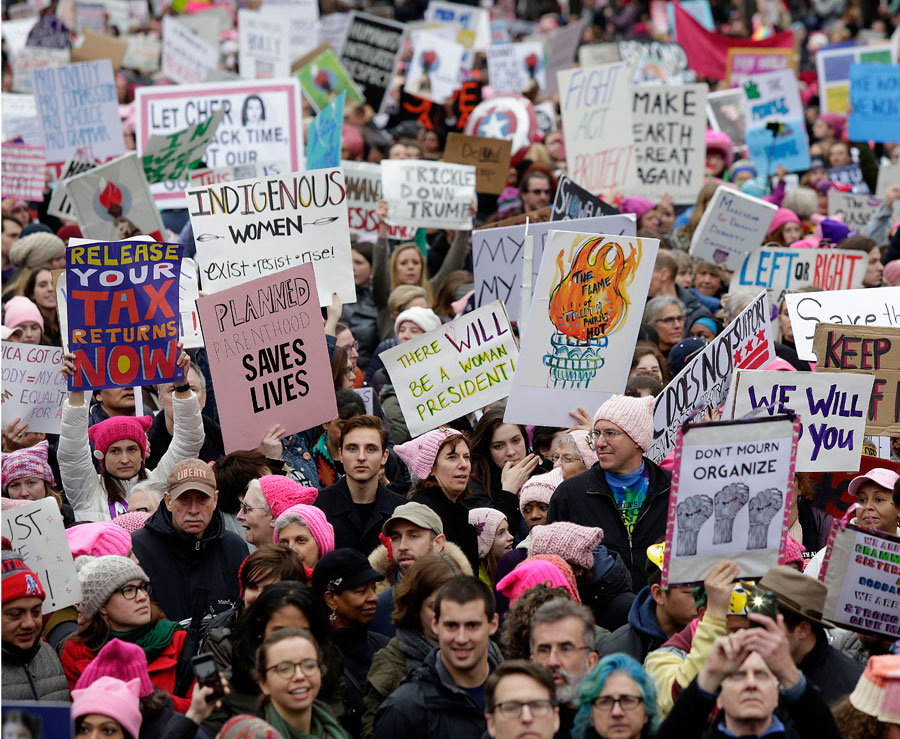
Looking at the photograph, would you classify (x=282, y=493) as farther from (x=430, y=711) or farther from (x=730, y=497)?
(x=730, y=497)

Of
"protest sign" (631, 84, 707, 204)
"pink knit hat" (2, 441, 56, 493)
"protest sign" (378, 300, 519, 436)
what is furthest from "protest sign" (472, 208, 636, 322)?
"protest sign" (631, 84, 707, 204)

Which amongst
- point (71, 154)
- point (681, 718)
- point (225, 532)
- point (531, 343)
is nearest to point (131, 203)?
point (71, 154)

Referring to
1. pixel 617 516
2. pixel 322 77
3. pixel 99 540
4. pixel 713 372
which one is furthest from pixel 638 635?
pixel 322 77

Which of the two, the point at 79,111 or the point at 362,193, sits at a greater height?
the point at 79,111

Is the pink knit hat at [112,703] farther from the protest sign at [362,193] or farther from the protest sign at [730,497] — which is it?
the protest sign at [362,193]

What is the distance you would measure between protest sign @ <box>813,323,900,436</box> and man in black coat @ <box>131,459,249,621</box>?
10.5ft

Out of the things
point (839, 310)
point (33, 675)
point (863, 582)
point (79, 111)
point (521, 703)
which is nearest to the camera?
point (521, 703)

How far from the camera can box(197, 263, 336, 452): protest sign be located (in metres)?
7.85

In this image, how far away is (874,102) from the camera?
1608 cm

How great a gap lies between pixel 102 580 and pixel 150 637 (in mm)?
277

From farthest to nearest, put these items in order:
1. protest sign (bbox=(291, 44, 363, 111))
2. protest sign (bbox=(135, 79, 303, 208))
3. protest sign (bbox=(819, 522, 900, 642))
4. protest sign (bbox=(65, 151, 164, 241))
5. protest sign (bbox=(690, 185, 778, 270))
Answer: protest sign (bbox=(291, 44, 363, 111))
protest sign (bbox=(135, 79, 303, 208))
protest sign (bbox=(690, 185, 778, 270))
protest sign (bbox=(65, 151, 164, 241))
protest sign (bbox=(819, 522, 900, 642))

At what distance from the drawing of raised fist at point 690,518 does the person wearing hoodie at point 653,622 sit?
0.18 m

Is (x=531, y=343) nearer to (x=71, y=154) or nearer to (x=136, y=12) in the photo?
(x=71, y=154)

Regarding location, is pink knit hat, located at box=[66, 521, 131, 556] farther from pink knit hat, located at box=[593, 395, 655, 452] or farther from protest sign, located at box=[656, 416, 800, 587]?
protest sign, located at box=[656, 416, 800, 587]
